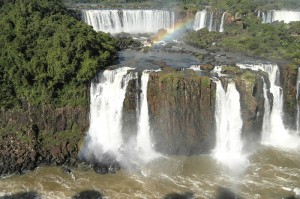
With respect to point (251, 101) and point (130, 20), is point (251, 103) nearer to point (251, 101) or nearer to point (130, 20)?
point (251, 101)

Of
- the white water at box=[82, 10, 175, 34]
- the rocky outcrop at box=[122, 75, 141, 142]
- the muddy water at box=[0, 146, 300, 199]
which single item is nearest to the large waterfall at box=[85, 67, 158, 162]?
the rocky outcrop at box=[122, 75, 141, 142]

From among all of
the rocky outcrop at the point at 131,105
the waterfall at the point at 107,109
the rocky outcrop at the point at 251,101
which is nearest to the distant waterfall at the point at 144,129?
the rocky outcrop at the point at 131,105

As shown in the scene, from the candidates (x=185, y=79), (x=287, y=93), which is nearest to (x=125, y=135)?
(x=185, y=79)

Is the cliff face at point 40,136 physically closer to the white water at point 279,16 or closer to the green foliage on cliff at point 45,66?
the green foliage on cliff at point 45,66

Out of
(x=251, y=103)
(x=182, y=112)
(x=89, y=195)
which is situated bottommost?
(x=89, y=195)

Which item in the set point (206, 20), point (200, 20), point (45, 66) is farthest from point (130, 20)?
point (45, 66)
